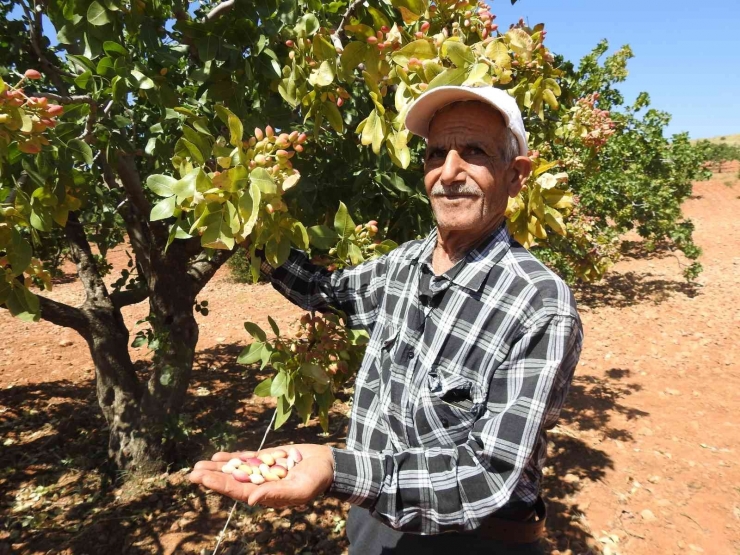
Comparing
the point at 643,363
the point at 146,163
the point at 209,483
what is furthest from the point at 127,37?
the point at 643,363

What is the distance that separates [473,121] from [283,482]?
104cm

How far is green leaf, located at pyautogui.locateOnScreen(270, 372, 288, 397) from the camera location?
1.75 metres

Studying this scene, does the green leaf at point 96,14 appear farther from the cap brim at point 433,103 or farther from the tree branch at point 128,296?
the tree branch at point 128,296

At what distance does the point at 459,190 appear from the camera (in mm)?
1443

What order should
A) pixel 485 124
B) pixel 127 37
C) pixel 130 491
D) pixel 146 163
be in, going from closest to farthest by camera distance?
pixel 485 124
pixel 127 37
pixel 146 163
pixel 130 491

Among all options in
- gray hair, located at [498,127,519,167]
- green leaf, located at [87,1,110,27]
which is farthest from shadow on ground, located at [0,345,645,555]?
green leaf, located at [87,1,110,27]

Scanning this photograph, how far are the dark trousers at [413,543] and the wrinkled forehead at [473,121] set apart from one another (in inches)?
44.4

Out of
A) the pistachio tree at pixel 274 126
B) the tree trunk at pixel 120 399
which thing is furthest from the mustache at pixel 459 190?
the tree trunk at pixel 120 399

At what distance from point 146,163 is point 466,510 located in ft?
10.2

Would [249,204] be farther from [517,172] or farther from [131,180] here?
[131,180]

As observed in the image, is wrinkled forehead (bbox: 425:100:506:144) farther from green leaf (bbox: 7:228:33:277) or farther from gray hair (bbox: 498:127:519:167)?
green leaf (bbox: 7:228:33:277)

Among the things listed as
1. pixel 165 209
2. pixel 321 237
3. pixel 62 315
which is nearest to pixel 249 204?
pixel 165 209

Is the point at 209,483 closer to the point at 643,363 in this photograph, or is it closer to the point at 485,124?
the point at 485,124

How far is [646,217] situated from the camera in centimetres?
1005
